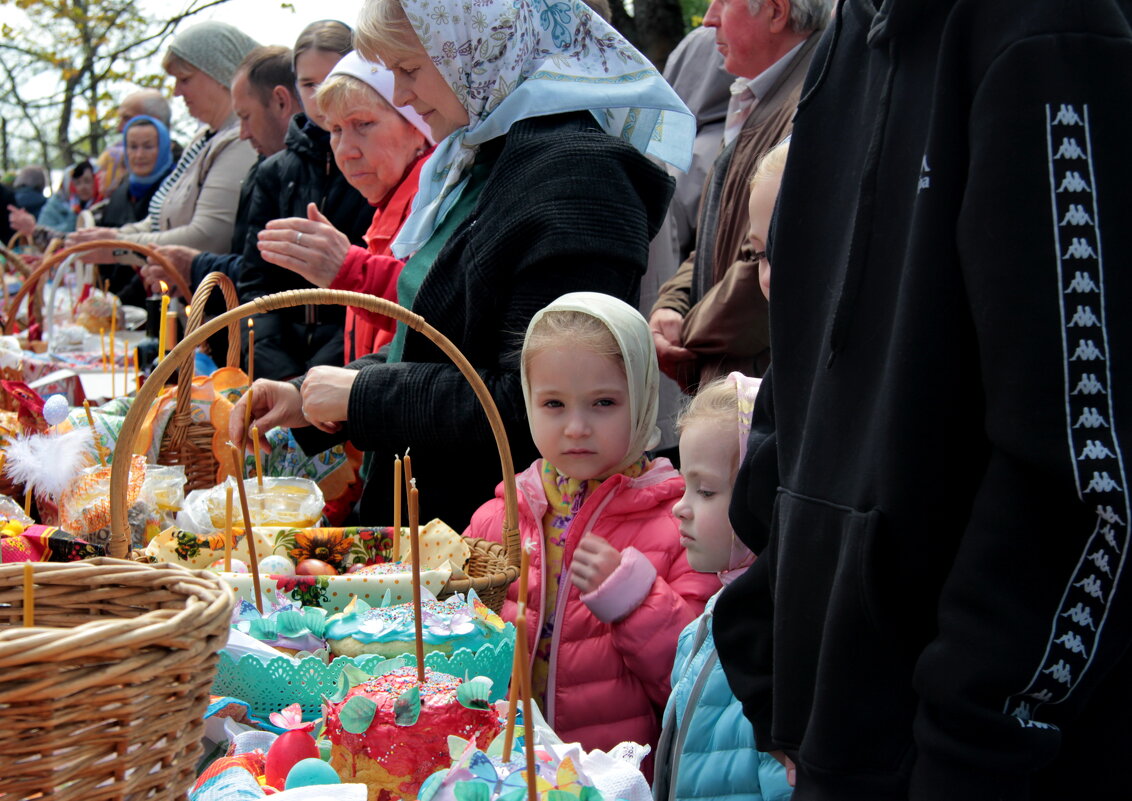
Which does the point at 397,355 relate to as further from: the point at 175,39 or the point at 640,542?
the point at 175,39

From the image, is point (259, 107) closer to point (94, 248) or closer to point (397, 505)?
point (94, 248)

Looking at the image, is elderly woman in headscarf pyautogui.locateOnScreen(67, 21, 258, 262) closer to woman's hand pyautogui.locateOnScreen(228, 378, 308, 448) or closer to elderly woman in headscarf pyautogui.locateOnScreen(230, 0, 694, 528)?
woman's hand pyautogui.locateOnScreen(228, 378, 308, 448)

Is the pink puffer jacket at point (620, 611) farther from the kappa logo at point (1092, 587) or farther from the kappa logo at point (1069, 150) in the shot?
the kappa logo at point (1069, 150)

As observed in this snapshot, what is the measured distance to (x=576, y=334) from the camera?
2.06 metres

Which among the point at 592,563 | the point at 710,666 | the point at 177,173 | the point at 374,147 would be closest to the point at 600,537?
the point at 592,563

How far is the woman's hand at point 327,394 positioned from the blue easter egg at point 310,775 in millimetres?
1134

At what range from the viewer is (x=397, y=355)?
2418 millimetres

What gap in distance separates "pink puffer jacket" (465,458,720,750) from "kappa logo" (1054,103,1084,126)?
121 centimetres

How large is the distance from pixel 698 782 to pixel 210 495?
3.97 feet

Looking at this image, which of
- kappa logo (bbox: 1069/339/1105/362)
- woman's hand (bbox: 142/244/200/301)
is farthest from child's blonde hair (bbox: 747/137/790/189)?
woman's hand (bbox: 142/244/200/301)

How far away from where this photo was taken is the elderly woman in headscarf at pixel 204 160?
472cm

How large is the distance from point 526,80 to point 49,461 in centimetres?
128

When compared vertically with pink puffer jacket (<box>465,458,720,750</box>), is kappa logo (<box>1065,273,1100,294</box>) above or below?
above

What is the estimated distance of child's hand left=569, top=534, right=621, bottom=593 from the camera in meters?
1.96
